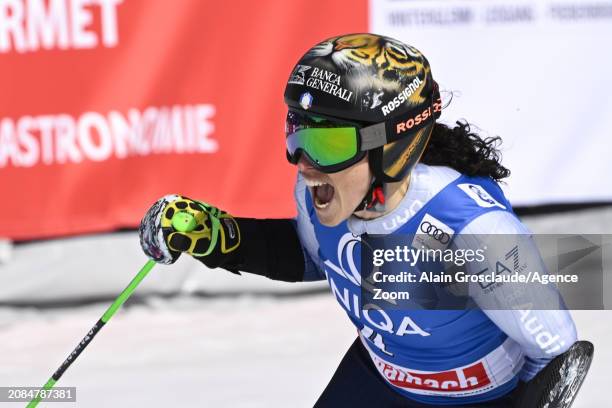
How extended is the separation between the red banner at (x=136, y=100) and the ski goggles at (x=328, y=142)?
267 cm

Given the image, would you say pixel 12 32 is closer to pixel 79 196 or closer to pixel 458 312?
pixel 79 196

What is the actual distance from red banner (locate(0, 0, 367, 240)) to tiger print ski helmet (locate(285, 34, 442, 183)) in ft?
8.57

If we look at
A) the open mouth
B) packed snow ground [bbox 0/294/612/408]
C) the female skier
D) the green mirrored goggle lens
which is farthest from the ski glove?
packed snow ground [bbox 0/294/612/408]

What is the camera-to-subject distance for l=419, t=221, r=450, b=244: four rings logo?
8.07ft

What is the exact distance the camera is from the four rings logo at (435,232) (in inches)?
96.8

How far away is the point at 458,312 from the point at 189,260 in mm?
2908

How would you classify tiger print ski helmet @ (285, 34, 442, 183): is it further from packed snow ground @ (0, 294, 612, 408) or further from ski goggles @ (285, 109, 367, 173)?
packed snow ground @ (0, 294, 612, 408)

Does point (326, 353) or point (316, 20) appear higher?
point (316, 20)

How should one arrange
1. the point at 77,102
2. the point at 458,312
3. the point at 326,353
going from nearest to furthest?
the point at 458,312 → the point at 326,353 → the point at 77,102

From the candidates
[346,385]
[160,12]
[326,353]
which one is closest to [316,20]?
[160,12]

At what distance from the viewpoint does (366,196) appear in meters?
2.54

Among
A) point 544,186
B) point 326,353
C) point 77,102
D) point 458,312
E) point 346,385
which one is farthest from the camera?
point 544,186

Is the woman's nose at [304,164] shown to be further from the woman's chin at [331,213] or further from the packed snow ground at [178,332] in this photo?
the packed snow ground at [178,332]

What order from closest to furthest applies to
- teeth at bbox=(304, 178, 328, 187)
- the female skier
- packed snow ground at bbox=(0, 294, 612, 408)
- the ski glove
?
the female skier < teeth at bbox=(304, 178, 328, 187) < the ski glove < packed snow ground at bbox=(0, 294, 612, 408)
